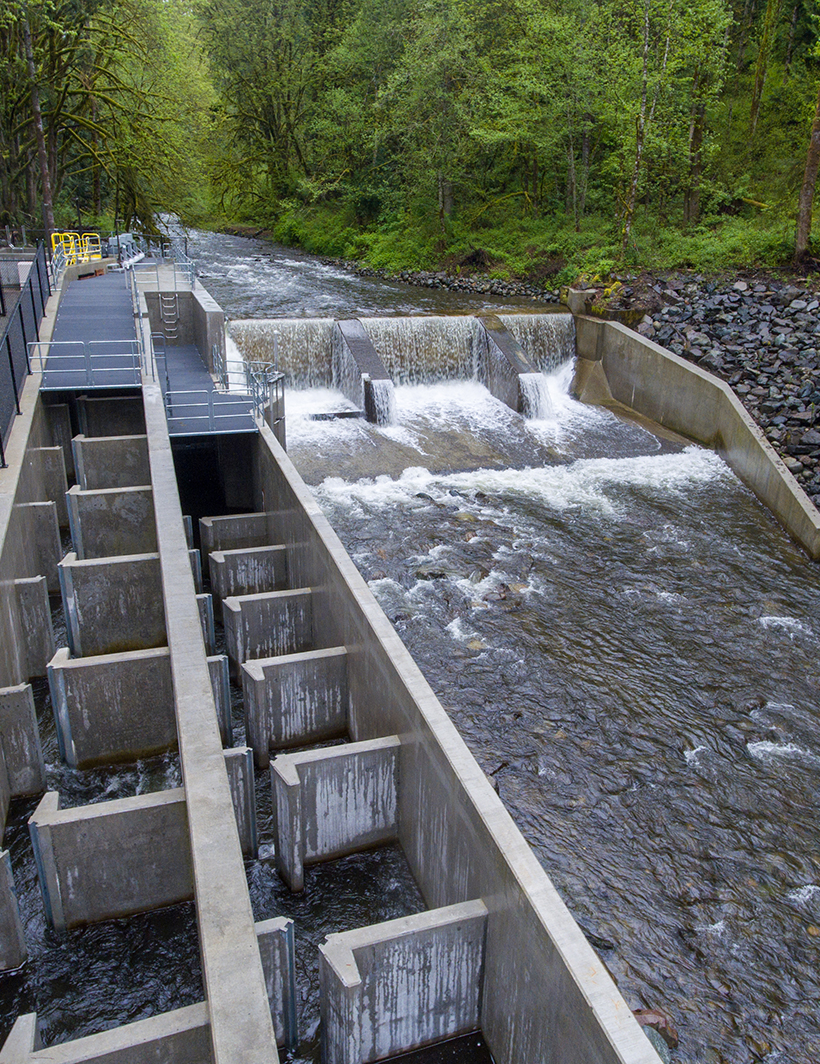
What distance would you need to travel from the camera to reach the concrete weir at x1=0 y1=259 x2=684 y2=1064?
4949 mm

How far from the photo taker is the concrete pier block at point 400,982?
5.58 metres

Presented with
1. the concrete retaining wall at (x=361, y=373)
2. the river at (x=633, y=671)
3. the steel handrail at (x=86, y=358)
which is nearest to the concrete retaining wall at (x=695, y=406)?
the river at (x=633, y=671)

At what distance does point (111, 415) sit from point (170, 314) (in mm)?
4867

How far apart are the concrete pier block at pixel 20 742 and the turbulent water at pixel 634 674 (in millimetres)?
4687

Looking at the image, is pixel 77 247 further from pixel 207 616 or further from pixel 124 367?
pixel 207 616

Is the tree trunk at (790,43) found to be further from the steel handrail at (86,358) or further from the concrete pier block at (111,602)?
the concrete pier block at (111,602)

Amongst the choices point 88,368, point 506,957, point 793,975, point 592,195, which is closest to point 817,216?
point 592,195

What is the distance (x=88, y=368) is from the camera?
14281 mm

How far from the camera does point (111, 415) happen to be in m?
15.9

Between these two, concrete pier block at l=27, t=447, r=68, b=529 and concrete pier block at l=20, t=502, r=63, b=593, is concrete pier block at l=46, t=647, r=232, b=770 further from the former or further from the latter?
concrete pier block at l=27, t=447, r=68, b=529

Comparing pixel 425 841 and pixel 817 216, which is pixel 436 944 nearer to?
pixel 425 841

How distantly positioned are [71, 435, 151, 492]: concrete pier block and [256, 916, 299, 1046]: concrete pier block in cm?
978

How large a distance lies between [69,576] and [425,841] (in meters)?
5.74

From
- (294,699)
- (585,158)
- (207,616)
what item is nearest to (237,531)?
(207,616)
